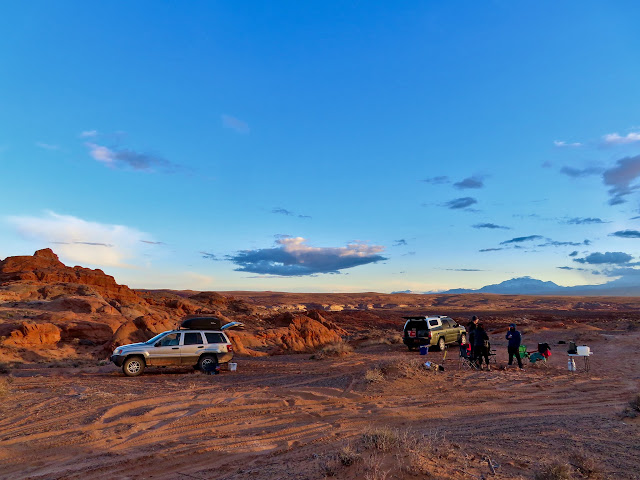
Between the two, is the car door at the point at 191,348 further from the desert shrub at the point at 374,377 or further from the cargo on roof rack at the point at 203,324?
the desert shrub at the point at 374,377

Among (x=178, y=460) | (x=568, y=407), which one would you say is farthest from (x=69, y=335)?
(x=568, y=407)

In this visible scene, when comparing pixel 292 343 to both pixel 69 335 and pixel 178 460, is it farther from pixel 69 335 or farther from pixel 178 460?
pixel 178 460

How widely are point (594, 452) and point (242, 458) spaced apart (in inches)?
178

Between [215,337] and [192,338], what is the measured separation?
871mm

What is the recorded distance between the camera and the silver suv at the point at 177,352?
52.4 ft

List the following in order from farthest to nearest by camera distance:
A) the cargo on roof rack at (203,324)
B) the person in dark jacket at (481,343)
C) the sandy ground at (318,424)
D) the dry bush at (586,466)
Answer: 1. the cargo on roof rack at (203,324)
2. the person in dark jacket at (481,343)
3. the sandy ground at (318,424)
4. the dry bush at (586,466)

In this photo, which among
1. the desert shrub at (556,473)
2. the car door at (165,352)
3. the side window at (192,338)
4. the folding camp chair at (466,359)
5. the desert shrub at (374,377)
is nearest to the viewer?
the desert shrub at (556,473)

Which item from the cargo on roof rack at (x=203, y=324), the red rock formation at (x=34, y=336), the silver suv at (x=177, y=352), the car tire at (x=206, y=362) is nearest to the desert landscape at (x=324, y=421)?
the car tire at (x=206, y=362)

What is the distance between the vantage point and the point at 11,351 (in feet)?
69.2

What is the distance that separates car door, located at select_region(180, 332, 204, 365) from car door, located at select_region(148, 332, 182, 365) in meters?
0.18

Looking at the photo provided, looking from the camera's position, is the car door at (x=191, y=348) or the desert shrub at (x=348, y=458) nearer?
the desert shrub at (x=348, y=458)

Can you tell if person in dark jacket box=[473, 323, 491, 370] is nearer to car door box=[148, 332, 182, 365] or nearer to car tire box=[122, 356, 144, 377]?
car door box=[148, 332, 182, 365]

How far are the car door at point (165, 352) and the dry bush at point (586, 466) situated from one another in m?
13.8

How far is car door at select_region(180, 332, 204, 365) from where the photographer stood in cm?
1647
